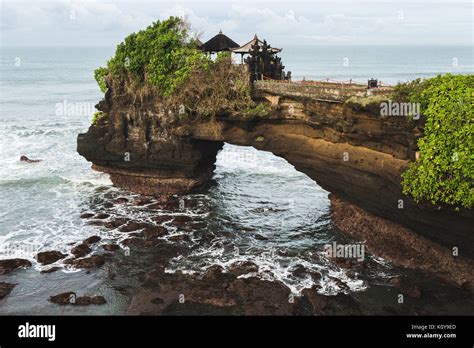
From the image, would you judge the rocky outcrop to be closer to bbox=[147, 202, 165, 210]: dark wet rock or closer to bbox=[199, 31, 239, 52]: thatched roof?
bbox=[147, 202, 165, 210]: dark wet rock

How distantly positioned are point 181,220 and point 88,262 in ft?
19.9

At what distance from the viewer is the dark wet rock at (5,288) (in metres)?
18.2

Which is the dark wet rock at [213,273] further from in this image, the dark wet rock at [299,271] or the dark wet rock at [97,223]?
the dark wet rock at [97,223]

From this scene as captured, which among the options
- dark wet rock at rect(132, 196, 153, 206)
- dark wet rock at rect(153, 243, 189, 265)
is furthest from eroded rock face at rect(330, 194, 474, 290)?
dark wet rock at rect(132, 196, 153, 206)

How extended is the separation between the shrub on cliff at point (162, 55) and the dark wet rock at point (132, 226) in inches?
311

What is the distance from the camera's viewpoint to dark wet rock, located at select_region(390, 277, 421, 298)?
704 inches

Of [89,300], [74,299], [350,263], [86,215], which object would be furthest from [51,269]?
[350,263]

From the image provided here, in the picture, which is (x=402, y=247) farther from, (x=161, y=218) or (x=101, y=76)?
(x=101, y=76)

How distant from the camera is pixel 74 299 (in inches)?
698

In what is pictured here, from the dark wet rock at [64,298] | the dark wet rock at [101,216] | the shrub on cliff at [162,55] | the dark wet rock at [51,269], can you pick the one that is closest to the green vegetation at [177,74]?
the shrub on cliff at [162,55]

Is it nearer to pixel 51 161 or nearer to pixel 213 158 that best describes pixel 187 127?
pixel 213 158

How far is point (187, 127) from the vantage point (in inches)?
1063

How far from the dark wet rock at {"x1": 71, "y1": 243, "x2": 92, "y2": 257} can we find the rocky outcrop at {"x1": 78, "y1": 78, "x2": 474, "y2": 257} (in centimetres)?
792
